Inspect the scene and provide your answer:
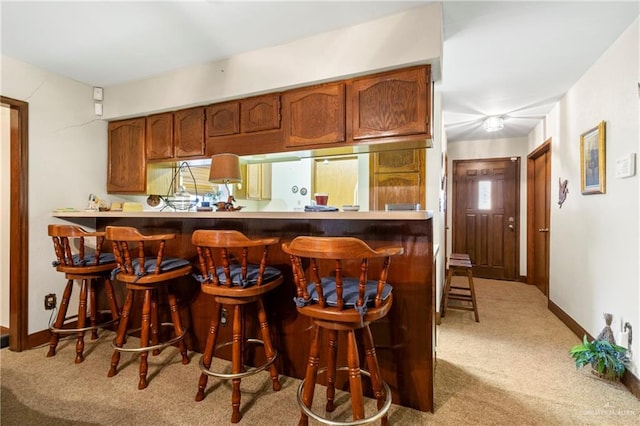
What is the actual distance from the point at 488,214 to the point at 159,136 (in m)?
4.74

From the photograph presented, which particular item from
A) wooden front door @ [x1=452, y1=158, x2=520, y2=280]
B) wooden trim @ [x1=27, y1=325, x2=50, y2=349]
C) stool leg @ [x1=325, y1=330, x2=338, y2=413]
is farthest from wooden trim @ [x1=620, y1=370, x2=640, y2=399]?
wooden trim @ [x1=27, y1=325, x2=50, y2=349]

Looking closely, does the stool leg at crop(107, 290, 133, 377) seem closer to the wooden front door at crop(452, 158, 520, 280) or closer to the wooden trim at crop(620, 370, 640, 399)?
the wooden trim at crop(620, 370, 640, 399)

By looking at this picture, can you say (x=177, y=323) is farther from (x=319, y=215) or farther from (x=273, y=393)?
(x=319, y=215)

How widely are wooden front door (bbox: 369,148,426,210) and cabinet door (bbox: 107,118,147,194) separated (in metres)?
2.30

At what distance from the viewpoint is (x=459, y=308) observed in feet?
10.5

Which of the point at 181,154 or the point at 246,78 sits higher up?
the point at 246,78

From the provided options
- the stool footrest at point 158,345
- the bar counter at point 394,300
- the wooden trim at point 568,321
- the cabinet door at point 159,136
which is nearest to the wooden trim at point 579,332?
the wooden trim at point 568,321

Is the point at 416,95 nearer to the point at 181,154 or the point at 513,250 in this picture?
the point at 181,154

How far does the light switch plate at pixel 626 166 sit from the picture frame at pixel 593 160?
0.70 feet

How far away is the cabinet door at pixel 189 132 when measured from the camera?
8.79 feet

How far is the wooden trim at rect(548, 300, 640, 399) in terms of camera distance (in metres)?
1.79

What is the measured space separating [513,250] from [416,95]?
3.90 meters

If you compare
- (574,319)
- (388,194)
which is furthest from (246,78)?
(574,319)

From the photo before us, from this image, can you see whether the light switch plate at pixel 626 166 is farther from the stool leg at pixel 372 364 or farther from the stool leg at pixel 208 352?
the stool leg at pixel 208 352
